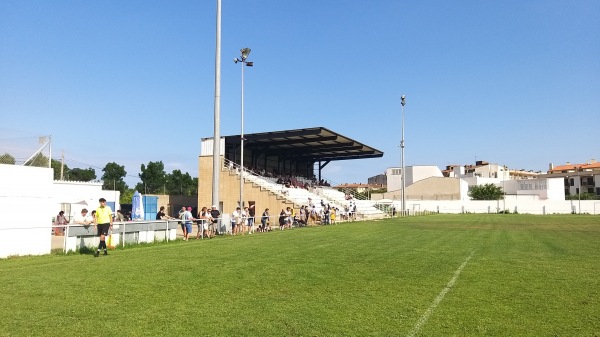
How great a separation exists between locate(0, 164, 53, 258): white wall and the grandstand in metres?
21.5

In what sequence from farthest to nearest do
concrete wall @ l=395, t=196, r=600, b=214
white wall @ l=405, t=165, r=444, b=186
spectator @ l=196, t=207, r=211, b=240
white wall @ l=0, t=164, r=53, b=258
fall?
white wall @ l=405, t=165, r=444, b=186, concrete wall @ l=395, t=196, r=600, b=214, spectator @ l=196, t=207, r=211, b=240, white wall @ l=0, t=164, r=53, b=258

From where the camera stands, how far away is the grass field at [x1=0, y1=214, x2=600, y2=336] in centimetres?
537

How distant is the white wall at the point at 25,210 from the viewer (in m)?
12.9

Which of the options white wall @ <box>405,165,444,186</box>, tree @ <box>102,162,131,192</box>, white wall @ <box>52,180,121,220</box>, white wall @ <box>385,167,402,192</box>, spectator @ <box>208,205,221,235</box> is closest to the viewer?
spectator @ <box>208,205,221,235</box>

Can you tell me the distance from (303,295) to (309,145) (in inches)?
1523

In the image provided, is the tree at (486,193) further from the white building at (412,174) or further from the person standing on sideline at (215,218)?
the person standing on sideline at (215,218)

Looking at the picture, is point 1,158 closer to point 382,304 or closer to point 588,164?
point 382,304

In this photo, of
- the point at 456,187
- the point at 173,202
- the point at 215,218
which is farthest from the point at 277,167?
the point at 456,187

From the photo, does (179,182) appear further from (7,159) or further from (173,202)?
(7,159)

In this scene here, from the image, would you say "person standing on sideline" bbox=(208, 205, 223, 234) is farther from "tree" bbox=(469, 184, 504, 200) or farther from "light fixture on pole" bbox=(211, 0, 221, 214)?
"tree" bbox=(469, 184, 504, 200)

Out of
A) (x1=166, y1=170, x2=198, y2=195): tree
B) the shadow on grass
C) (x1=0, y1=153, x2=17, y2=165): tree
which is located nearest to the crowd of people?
the shadow on grass

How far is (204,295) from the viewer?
7.11 m

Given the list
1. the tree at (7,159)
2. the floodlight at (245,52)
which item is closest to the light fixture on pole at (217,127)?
the floodlight at (245,52)

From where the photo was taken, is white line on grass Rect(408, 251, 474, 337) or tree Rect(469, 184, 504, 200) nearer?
white line on grass Rect(408, 251, 474, 337)
